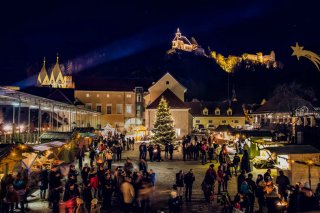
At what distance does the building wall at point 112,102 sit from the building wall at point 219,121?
582 inches

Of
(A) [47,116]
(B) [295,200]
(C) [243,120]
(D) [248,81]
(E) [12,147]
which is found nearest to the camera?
(B) [295,200]

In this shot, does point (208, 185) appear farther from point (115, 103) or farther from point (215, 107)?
point (215, 107)

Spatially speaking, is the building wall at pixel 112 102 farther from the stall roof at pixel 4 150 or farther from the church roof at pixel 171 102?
the stall roof at pixel 4 150

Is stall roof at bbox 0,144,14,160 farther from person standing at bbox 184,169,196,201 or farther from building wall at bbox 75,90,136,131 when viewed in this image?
building wall at bbox 75,90,136,131

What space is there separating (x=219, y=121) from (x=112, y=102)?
23662 mm

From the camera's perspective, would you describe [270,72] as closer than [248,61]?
Yes

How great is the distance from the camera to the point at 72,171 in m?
13.2

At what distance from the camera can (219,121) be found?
224ft

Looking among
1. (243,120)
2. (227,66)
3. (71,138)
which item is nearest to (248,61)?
(227,66)

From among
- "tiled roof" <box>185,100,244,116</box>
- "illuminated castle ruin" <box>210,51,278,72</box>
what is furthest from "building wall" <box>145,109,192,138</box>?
"illuminated castle ruin" <box>210,51,278,72</box>

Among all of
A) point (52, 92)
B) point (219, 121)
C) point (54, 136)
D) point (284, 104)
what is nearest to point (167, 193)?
point (54, 136)

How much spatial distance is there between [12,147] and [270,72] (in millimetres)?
117446

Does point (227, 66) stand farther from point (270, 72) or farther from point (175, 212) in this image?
point (175, 212)

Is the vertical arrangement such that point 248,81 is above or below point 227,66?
below
